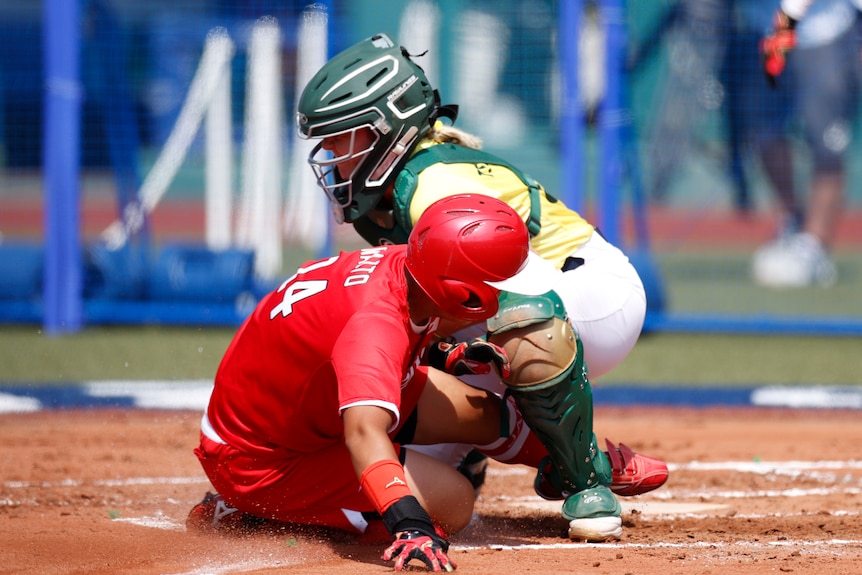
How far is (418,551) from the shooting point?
308 centimetres

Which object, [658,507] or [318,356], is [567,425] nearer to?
[318,356]

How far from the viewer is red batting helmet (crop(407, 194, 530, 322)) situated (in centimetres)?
338

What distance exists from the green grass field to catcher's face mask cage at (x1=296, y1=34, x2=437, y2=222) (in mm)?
3729

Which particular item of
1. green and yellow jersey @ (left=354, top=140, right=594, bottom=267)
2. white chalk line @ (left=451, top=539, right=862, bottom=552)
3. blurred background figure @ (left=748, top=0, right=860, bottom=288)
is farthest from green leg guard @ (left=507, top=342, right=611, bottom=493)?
blurred background figure @ (left=748, top=0, right=860, bottom=288)

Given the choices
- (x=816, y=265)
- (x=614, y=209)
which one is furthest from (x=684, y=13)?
(x=816, y=265)

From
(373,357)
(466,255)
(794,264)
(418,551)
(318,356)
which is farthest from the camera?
(794,264)

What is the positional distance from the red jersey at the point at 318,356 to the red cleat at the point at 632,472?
95 centimetres

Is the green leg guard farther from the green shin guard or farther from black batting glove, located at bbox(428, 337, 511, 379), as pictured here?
black batting glove, located at bbox(428, 337, 511, 379)

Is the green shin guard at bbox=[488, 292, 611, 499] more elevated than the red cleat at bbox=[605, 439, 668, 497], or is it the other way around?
the green shin guard at bbox=[488, 292, 611, 499]

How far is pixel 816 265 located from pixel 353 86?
8.65m

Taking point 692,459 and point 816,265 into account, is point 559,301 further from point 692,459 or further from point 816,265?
point 816,265

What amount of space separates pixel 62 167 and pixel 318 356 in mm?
6633

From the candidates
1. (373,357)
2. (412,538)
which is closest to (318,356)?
(373,357)

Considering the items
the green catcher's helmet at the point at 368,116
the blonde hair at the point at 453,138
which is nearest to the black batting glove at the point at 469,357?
the green catcher's helmet at the point at 368,116
